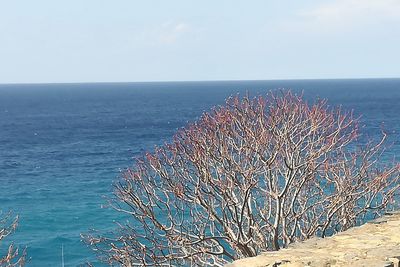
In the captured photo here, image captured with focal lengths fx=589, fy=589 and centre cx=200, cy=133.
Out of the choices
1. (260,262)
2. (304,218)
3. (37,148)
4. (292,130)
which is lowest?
(37,148)

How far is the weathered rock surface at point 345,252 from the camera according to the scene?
9188 mm

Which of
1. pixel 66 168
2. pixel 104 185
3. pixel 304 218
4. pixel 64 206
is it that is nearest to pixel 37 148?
pixel 66 168

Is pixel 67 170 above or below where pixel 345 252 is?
below

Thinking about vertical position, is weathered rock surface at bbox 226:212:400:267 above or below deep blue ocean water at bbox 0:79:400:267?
above

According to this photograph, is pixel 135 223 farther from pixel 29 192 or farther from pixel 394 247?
pixel 394 247

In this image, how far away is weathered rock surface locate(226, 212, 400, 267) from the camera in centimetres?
919

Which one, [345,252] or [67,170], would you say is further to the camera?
[67,170]

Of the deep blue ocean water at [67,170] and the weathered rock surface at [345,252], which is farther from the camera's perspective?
the deep blue ocean water at [67,170]

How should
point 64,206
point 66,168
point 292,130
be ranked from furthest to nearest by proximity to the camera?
1. point 66,168
2. point 64,206
3. point 292,130

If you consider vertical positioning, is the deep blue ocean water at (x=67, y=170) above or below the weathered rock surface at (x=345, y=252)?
below

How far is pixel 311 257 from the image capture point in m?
9.55

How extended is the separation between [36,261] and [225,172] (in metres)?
17.8

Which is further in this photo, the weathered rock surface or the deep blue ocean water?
the deep blue ocean water

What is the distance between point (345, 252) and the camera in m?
9.75
